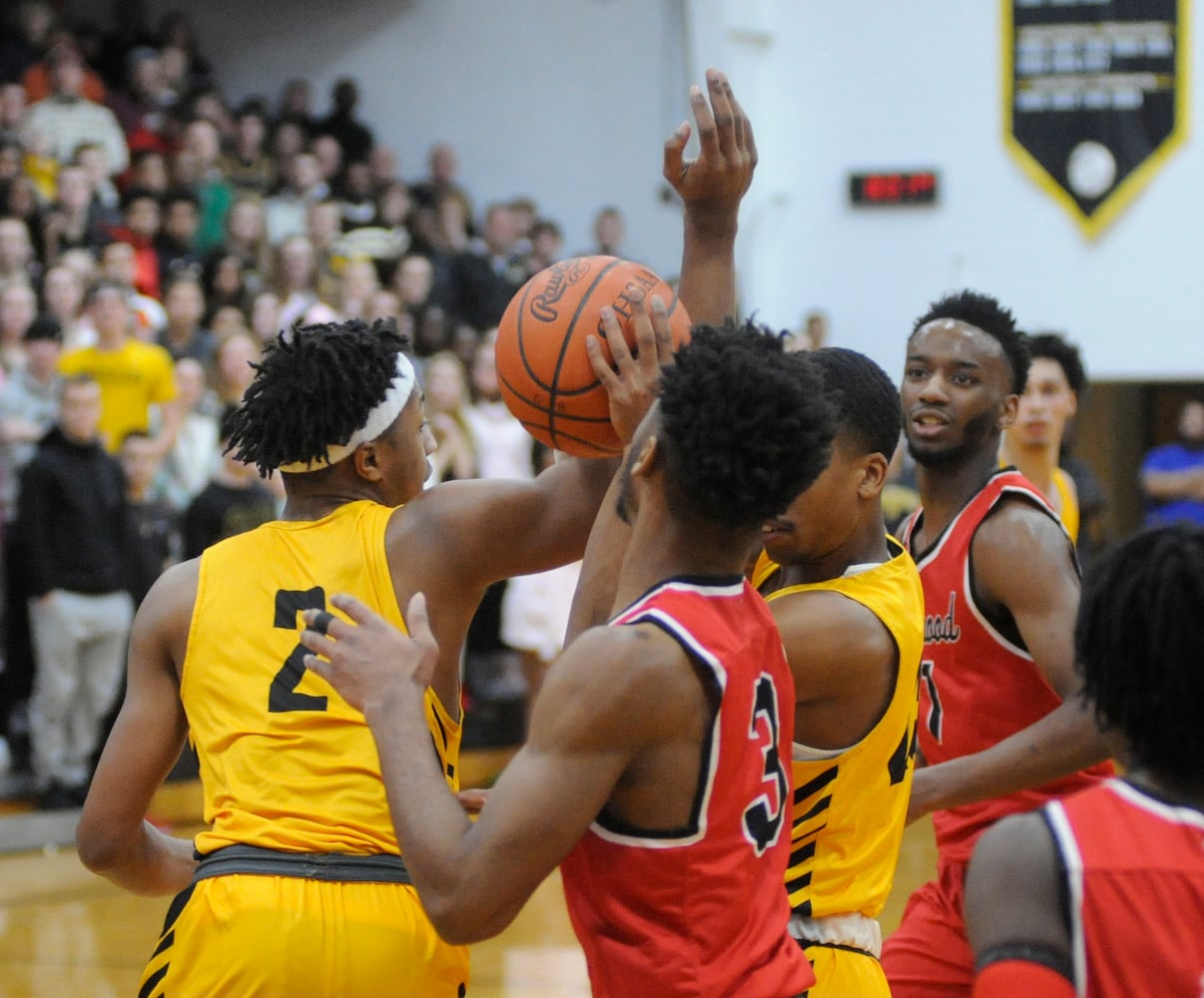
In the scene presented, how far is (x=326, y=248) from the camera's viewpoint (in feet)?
36.8

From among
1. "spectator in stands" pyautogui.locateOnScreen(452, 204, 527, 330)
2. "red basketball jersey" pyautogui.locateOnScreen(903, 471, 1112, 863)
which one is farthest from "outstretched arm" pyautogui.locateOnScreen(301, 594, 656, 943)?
"spectator in stands" pyautogui.locateOnScreen(452, 204, 527, 330)

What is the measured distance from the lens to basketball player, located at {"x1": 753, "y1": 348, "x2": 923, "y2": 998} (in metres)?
2.62

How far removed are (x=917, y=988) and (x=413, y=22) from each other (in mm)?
13105

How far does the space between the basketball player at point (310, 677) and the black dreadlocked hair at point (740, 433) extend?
26.2 inches

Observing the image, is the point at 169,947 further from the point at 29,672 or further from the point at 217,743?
the point at 29,672

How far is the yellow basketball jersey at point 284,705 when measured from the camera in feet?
8.63

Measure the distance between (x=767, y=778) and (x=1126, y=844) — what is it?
63 cm

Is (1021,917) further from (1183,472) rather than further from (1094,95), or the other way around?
(1094,95)

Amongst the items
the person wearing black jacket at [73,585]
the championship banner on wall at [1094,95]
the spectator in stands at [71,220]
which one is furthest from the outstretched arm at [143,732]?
the championship banner on wall at [1094,95]

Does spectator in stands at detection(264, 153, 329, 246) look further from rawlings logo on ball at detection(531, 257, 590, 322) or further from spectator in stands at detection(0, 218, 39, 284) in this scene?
rawlings logo on ball at detection(531, 257, 590, 322)

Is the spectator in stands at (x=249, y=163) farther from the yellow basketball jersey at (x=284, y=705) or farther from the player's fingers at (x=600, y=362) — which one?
the player's fingers at (x=600, y=362)

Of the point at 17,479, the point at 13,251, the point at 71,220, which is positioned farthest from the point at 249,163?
the point at 17,479

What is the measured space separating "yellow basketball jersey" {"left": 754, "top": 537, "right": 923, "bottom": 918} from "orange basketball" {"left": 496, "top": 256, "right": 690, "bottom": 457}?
439 mm

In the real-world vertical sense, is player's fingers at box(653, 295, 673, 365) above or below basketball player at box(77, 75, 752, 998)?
above
